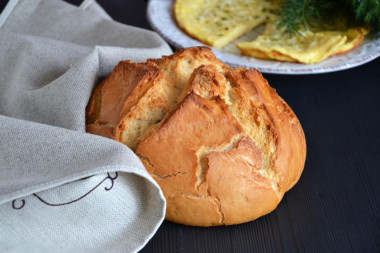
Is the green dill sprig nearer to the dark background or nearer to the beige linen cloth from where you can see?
the dark background

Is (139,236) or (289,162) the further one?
(289,162)

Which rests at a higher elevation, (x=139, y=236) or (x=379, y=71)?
(x=139, y=236)

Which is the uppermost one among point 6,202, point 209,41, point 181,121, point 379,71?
point 181,121

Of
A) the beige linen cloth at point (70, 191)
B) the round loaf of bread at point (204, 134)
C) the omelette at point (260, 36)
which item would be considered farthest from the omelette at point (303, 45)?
the beige linen cloth at point (70, 191)

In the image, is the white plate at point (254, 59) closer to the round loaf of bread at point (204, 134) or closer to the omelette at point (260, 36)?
the omelette at point (260, 36)

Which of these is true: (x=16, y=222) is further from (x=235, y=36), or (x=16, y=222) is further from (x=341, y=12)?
(x=341, y=12)

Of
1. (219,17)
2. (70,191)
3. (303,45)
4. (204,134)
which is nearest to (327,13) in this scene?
(303,45)

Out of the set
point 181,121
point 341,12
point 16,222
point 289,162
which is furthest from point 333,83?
point 16,222

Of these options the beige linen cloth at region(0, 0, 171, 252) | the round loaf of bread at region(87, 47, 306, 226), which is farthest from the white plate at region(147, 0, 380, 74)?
the beige linen cloth at region(0, 0, 171, 252)
